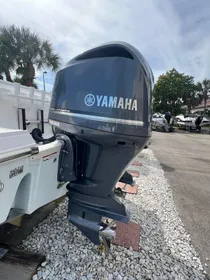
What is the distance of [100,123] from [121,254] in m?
1.05

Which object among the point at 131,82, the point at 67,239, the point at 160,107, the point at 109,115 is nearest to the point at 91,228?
the point at 67,239

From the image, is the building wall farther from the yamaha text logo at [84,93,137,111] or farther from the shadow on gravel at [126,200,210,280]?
the shadow on gravel at [126,200,210,280]

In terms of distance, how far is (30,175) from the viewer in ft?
4.10

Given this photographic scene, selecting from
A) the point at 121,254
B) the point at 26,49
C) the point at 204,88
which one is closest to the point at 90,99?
the point at 121,254

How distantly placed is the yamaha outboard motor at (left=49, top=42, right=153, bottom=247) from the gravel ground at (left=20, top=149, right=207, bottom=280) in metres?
0.24

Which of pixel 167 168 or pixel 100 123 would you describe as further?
pixel 167 168

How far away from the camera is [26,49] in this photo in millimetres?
9711

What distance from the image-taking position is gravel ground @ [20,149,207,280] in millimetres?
1342

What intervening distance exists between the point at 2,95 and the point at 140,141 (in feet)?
5.56

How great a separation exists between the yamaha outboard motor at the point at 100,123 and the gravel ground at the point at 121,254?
9.5 inches

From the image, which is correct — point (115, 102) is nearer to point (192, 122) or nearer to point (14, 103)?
point (14, 103)

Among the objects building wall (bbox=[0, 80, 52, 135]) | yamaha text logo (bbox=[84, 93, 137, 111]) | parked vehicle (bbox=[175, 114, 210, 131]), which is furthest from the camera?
parked vehicle (bbox=[175, 114, 210, 131])

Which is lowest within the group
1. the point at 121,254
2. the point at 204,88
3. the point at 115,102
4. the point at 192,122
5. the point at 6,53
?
the point at 121,254

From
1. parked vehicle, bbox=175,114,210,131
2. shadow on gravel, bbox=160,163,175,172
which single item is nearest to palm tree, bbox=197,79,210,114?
parked vehicle, bbox=175,114,210,131
